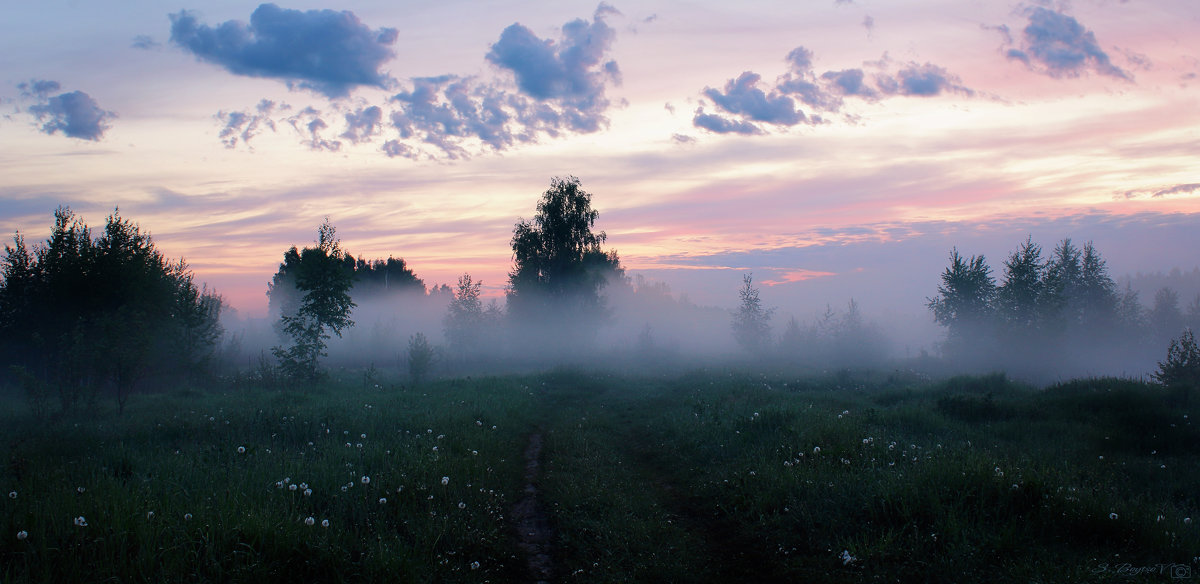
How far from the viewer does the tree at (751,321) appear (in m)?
55.9

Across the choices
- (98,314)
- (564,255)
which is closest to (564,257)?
(564,255)

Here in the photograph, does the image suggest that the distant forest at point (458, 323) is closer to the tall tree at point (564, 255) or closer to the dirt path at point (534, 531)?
the tall tree at point (564, 255)

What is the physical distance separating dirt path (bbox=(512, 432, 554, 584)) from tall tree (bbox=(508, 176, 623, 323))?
114ft

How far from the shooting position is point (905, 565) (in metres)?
5.23

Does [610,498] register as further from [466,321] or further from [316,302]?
[466,321]

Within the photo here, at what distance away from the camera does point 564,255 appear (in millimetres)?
44000

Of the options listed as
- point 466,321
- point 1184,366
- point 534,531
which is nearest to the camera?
point 534,531

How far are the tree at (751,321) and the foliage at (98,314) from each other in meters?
45.9

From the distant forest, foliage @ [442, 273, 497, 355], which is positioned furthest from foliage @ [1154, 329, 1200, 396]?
foliage @ [442, 273, 497, 355]

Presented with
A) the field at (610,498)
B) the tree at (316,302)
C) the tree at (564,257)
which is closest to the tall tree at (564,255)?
the tree at (564,257)

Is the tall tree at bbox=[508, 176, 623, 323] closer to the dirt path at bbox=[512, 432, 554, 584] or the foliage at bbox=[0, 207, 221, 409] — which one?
the foliage at bbox=[0, 207, 221, 409]

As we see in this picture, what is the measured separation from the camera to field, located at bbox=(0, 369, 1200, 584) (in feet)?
15.9

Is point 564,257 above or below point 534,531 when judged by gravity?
above

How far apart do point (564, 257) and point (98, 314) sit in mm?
29132
